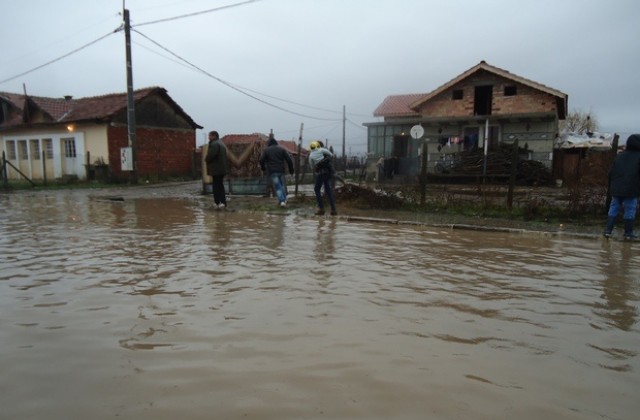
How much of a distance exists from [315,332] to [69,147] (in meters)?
25.7

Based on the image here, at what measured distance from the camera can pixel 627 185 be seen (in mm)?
6871

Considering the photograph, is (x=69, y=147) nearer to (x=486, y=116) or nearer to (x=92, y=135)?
(x=92, y=135)

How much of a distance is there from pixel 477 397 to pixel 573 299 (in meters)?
2.14

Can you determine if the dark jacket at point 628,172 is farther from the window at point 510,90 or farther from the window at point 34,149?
the window at point 34,149

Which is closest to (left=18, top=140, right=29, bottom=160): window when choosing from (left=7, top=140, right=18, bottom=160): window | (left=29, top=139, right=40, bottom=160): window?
(left=7, top=140, right=18, bottom=160): window

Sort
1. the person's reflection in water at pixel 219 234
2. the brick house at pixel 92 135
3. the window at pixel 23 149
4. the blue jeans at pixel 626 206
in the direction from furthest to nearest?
1. the window at pixel 23 149
2. the brick house at pixel 92 135
3. the blue jeans at pixel 626 206
4. the person's reflection in water at pixel 219 234

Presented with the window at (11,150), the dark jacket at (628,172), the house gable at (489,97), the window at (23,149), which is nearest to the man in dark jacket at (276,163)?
the dark jacket at (628,172)

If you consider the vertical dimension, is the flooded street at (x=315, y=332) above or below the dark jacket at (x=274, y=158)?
below

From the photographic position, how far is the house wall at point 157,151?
22.9 meters

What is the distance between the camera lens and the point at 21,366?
2.51 meters

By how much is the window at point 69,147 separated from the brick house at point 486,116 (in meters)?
17.6

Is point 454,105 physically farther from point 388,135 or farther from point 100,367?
point 100,367

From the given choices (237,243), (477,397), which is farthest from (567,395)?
(237,243)

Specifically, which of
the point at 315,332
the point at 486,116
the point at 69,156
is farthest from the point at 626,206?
the point at 69,156
